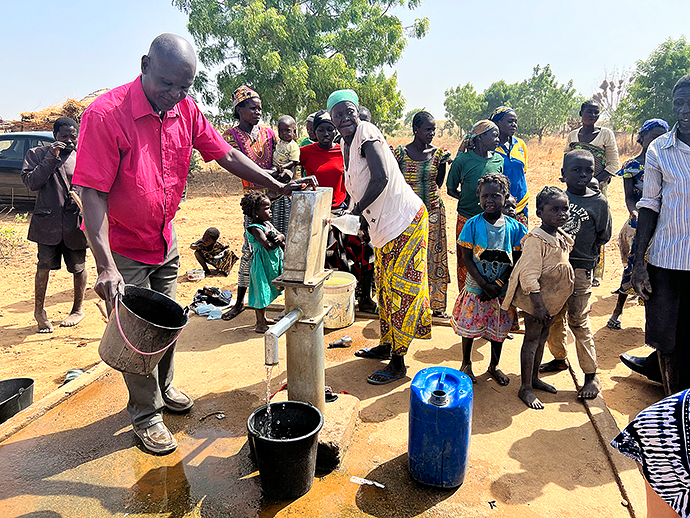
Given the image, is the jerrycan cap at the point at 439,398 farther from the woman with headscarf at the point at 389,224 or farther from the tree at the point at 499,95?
the tree at the point at 499,95

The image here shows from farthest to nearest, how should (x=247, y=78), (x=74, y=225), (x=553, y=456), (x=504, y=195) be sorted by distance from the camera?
(x=247, y=78), (x=74, y=225), (x=504, y=195), (x=553, y=456)

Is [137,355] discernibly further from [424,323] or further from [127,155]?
[424,323]

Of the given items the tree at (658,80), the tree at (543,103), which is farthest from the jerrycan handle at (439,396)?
the tree at (543,103)

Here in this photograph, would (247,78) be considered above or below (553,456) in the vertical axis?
above

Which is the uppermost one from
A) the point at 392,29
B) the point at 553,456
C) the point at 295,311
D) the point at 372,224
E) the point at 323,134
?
the point at 392,29

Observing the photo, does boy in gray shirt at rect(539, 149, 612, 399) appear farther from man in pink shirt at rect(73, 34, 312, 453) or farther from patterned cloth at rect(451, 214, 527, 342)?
man in pink shirt at rect(73, 34, 312, 453)

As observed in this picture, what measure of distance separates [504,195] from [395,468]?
73.7 inches

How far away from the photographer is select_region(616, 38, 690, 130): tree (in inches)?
675

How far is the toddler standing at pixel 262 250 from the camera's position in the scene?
4030mm

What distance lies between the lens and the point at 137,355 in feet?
7.05

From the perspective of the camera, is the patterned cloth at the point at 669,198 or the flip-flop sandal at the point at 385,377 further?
the flip-flop sandal at the point at 385,377

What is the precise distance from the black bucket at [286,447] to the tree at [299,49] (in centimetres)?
1233

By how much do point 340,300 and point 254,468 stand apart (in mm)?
1921

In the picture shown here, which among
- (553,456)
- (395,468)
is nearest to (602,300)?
(553,456)
